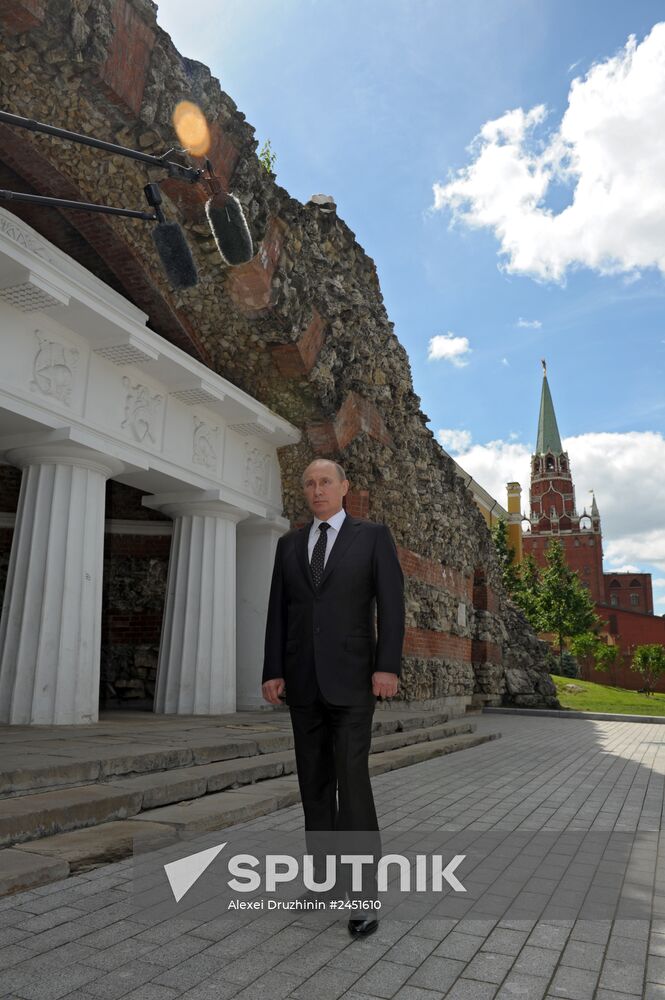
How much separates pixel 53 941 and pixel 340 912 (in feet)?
3.58

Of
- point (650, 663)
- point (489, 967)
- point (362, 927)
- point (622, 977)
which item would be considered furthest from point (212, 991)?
point (650, 663)

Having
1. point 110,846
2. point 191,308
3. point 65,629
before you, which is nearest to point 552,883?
point 110,846

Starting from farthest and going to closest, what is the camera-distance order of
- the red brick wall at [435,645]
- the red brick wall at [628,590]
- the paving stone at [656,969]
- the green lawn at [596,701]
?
the red brick wall at [628,590] → the green lawn at [596,701] → the red brick wall at [435,645] → the paving stone at [656,969]

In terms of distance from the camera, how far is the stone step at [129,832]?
316cm

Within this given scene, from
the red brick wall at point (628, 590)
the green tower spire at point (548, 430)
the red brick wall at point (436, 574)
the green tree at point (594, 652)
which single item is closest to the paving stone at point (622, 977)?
the red brick wall at point (436, 574)

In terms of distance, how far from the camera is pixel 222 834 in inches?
163

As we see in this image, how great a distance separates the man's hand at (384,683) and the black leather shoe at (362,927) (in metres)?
0.81

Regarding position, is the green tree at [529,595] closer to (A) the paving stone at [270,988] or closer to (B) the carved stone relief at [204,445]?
(B) the carved stone relief at [204,445]

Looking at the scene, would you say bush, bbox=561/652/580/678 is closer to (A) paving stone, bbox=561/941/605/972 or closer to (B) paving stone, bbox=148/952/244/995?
(A) paving stone, bbox=561/941/605/972

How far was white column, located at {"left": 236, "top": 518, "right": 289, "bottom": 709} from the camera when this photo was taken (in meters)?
10.6

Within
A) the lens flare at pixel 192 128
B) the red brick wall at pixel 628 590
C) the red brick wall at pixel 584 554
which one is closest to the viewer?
the lens flare at pixel 192 128

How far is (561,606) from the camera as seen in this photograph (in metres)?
40.7

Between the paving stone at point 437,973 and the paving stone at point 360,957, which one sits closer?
the paving stone at point 437,973

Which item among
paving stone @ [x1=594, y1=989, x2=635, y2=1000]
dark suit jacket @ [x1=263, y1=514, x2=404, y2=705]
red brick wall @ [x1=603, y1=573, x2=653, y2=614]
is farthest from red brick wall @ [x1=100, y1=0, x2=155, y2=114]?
red brick wall @ [x1=603, y1=573, x2=653, y2=614]
